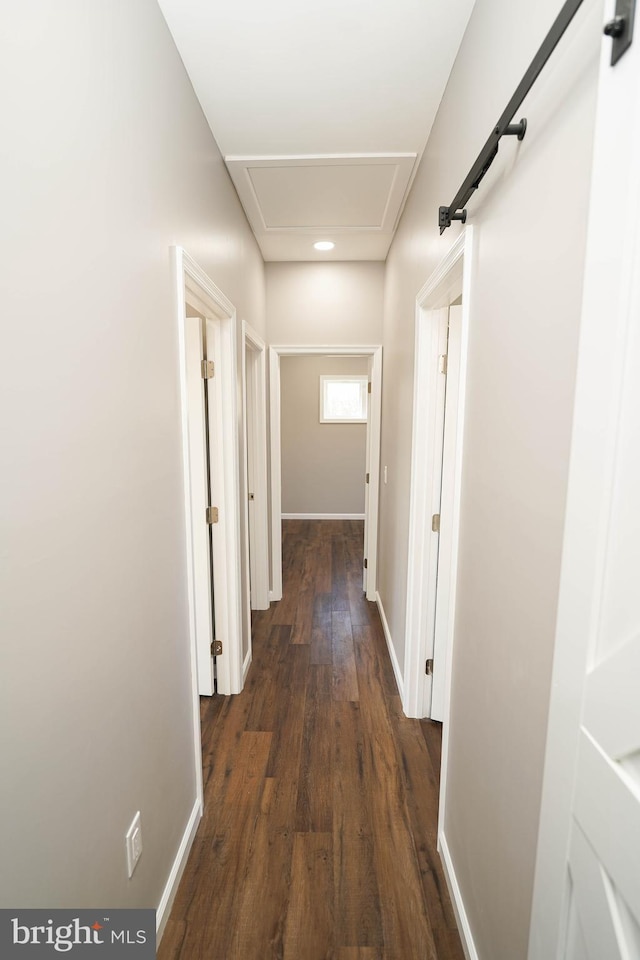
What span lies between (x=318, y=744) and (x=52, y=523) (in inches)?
72.7

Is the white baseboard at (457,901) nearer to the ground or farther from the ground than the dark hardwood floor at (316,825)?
farther from the ground

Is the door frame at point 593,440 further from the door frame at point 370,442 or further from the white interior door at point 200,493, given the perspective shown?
the door frame at point 370,442

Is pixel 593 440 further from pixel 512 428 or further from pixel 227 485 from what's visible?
pixel 227 485

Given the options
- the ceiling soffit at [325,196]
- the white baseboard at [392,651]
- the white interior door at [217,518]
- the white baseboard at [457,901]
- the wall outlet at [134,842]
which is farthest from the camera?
the white baseboard at [392,651]

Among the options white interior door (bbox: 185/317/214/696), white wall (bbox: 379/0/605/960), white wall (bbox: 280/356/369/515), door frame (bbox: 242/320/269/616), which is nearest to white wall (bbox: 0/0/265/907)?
white interior door (bbox: 185/317/214/696)

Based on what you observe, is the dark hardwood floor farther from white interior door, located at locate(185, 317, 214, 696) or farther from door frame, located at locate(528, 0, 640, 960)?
door frame, located at locate(528, 0, 640, 960)

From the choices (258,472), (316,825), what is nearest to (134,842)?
(316,825)

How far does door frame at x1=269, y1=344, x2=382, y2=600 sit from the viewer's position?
11.4 ft

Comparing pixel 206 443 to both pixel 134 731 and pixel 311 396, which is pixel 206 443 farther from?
pixel 311 396

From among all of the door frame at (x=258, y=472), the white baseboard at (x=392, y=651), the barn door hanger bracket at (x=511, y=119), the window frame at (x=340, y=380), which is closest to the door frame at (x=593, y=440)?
the barn door hanger bracket at (x=511, y=119)

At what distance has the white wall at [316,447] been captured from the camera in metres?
6.27

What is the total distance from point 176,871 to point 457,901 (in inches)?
35.6

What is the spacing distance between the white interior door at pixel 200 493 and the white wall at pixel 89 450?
0.68 m

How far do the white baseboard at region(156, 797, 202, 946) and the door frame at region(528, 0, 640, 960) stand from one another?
1136 mm
